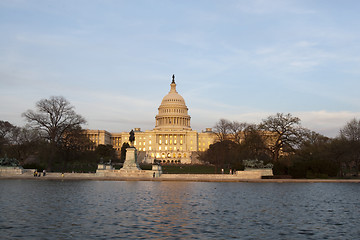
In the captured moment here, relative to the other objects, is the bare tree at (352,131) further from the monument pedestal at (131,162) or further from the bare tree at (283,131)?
the monument pedestal at (131,162)

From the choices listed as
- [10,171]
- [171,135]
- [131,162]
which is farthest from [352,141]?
[171,135]

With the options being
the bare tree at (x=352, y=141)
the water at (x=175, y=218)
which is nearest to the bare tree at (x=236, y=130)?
the bare tree at (x=352, y=141)

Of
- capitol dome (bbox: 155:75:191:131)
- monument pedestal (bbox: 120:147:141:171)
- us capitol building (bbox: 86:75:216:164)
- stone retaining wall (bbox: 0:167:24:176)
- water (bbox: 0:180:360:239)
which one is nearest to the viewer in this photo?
water (bbox: 0:180:360:239)

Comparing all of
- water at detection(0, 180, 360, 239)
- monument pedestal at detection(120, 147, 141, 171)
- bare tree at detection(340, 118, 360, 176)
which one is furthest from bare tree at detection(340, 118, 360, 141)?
water at detection(0, 180, 360, 239)

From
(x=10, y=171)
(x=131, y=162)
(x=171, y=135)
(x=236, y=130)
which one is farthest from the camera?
(x=171, y=135)

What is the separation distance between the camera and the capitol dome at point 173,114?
174 metres

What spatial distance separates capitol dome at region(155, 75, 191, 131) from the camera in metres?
174

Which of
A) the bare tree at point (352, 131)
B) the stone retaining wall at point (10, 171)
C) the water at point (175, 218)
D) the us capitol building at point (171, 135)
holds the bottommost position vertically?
the water at point (175, 218)

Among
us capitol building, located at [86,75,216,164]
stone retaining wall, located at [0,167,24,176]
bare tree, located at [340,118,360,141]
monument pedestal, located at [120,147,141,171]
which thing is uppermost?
us capitol building, located at [86,75,216,164]

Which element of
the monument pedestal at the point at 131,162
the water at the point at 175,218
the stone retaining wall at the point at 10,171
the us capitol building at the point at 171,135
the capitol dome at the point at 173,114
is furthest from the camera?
the capitol dome at the point at 173,114

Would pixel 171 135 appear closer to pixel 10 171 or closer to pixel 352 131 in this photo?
pixel 352 131

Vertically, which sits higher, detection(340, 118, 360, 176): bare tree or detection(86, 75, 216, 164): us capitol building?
detection(86, 75, 216, 164): us capitol building

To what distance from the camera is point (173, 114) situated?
173500mm

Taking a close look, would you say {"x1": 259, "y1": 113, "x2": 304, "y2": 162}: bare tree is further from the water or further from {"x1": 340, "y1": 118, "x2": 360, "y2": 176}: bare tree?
the water
